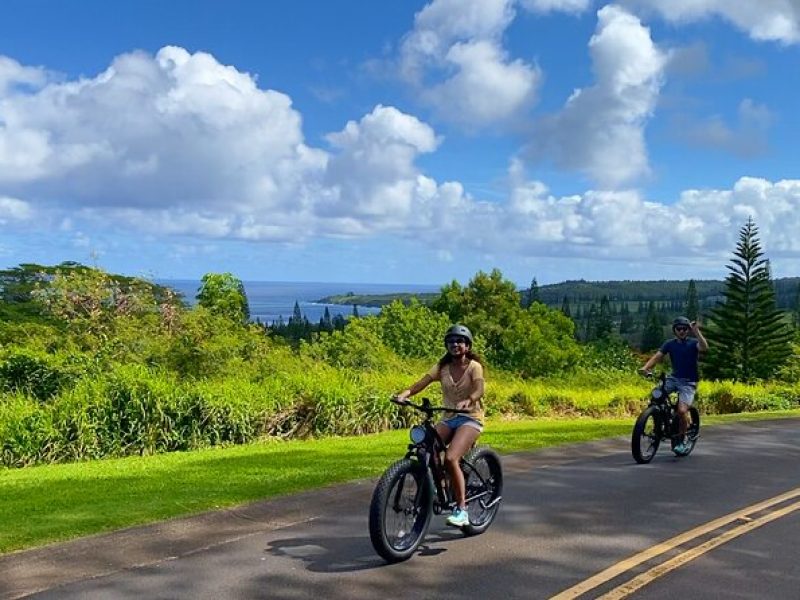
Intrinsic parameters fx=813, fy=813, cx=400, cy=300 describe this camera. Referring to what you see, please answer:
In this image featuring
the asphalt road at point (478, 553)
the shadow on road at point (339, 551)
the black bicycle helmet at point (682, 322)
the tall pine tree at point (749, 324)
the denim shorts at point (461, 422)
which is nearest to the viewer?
the asphalt road at point (478, 553)

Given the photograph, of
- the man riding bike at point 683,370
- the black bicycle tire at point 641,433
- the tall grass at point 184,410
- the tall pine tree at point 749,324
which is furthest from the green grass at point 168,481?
the tall pine tree at point 749,324

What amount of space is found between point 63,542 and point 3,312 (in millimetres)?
38376

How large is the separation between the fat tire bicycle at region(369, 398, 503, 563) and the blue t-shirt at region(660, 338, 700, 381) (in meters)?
5.93

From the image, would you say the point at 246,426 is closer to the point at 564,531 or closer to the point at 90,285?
the point at 564,531

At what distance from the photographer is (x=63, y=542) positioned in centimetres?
673

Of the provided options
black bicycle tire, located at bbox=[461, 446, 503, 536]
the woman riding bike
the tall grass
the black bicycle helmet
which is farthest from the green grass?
the black bicycle helmet

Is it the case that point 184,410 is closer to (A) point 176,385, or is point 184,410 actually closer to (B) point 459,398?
(A) point 176,385

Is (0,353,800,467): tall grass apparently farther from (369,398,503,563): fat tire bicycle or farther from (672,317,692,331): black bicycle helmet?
(369,398,503,563): fat tire bicycle

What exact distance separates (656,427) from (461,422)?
592 centimetres

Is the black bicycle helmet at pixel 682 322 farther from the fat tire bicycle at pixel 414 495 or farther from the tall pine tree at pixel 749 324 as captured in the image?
the tall pine tree at pixel 749 324

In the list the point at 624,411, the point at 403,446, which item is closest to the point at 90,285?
the point at 403,446

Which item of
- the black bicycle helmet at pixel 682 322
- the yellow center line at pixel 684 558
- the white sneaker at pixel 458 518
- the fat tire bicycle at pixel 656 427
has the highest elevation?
the black bicycle helmet at pixel 682 322

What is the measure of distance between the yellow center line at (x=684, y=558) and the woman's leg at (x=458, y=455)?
5.10 feet

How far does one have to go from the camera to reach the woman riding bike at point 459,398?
6988 mm
